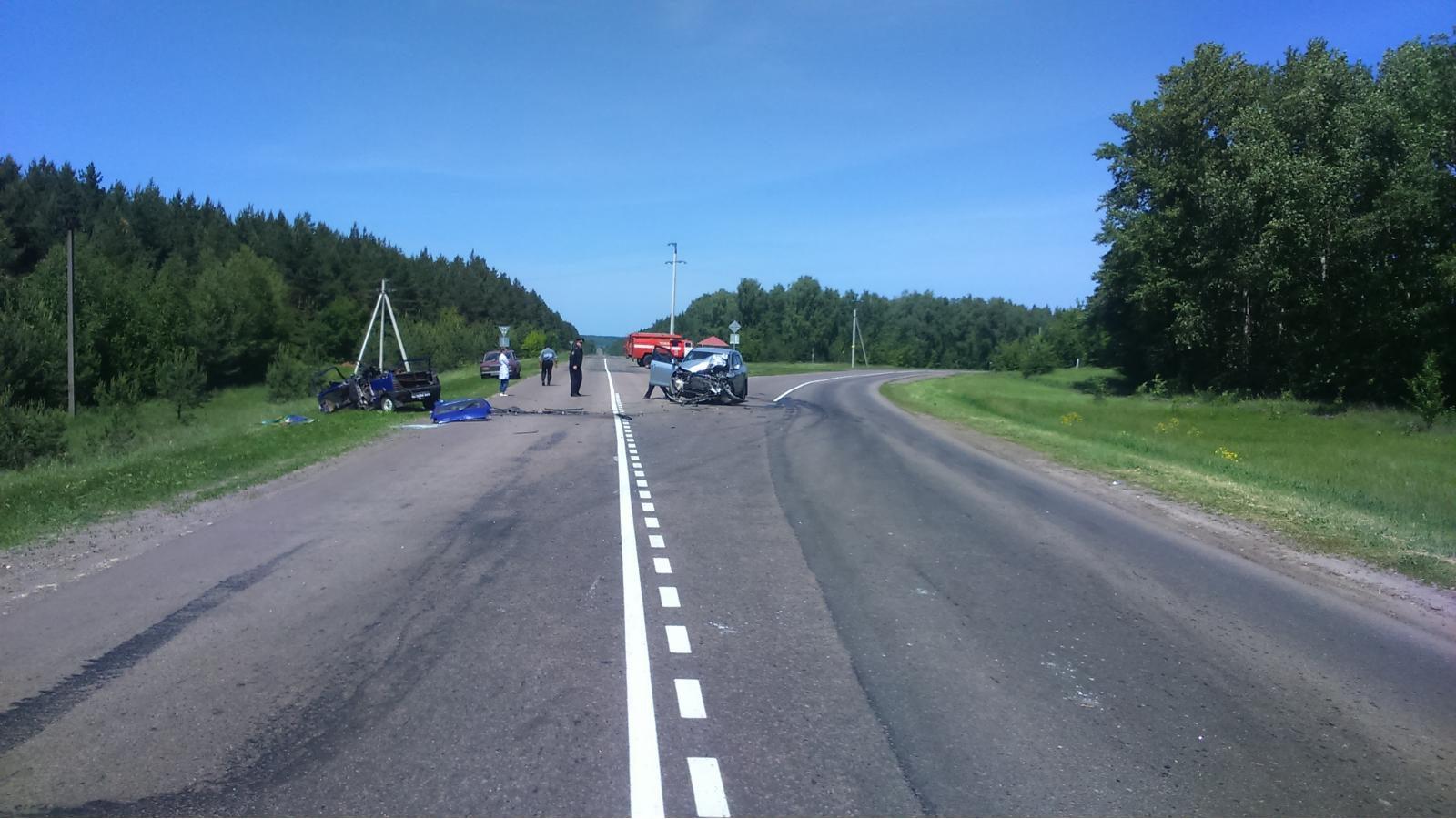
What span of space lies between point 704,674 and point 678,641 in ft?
2.32

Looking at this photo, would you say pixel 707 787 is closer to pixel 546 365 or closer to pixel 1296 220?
pixel 1296 220

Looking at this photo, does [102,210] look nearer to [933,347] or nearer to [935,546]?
[935,546]

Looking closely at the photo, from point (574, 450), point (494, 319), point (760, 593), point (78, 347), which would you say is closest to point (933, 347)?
point (494, 319)

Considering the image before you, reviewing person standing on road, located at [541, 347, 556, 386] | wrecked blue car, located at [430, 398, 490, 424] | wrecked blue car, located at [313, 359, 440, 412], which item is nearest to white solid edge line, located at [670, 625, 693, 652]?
wrecked blue car, located at [430, 398, 490, 424]

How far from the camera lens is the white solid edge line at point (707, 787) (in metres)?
4.17

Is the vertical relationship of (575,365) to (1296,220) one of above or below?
below

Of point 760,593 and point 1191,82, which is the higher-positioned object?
point 1191,82

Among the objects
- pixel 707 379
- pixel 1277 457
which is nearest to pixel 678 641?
pixel 1277 457

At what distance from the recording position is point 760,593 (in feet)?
26.0

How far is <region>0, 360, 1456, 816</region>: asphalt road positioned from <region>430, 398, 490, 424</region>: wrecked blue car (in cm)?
1444

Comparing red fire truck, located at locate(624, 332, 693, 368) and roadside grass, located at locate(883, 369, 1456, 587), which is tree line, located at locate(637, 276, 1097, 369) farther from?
roadside grass, located at locate(883, 369, 1456, 587)

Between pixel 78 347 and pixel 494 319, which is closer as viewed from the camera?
pixel 78 347

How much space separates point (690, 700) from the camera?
5.47 metres

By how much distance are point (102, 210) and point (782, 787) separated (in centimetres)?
10004
